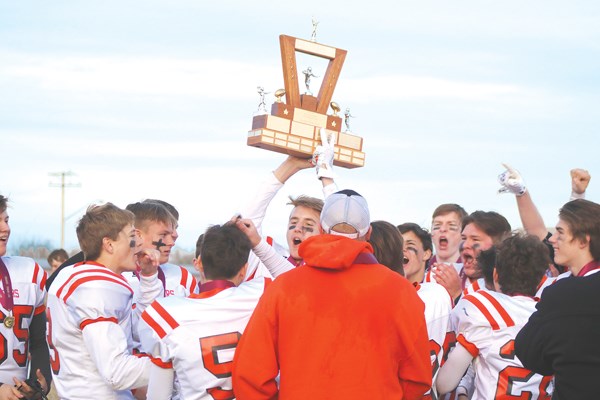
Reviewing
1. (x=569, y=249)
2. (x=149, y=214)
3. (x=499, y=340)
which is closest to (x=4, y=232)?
(x=149, y=214)

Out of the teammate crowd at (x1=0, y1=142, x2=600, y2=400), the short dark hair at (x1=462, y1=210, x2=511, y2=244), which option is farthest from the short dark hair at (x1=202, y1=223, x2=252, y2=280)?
the short dark hair at (x1=462, y1=210, x2=511, y2=244)

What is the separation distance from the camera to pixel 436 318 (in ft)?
17.0

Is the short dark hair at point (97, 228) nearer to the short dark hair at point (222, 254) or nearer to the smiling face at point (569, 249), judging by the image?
the short dark hair at point (222, 254)

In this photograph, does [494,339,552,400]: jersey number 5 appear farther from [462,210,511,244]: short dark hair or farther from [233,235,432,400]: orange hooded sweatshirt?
[462,210,511,244]: short dark hair

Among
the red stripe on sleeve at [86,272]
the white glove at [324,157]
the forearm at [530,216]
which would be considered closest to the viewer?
the red stripe on sleeve at [86,272]

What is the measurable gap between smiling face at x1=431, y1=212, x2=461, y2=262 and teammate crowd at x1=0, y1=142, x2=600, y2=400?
802 mm

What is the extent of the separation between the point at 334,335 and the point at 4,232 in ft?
9.83

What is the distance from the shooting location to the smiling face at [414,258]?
6.41 metres

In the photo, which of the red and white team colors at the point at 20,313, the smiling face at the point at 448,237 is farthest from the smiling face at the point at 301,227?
the red and white team colors at the point at 20,313

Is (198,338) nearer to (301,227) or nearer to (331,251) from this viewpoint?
(331,251)

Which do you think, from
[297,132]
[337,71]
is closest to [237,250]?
[297,132]

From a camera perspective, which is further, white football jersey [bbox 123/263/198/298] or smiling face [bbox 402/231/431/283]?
white football jersey [bbox 123/263/198/298]

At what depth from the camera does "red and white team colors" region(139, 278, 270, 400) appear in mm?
4625

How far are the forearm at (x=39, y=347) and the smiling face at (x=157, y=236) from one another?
96 cm
